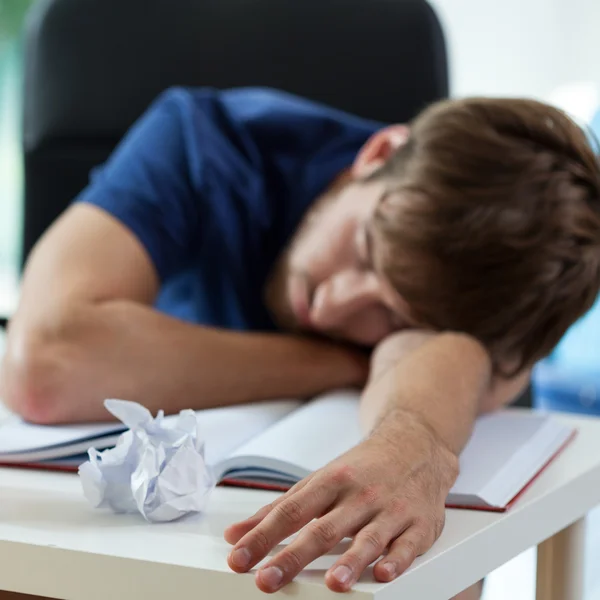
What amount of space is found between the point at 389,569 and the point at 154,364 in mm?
513

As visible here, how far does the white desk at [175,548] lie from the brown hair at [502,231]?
0.95ft

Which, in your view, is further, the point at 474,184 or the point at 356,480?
the point at 474,184

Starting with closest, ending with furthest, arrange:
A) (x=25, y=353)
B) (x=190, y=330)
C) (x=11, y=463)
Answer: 1. (x=11, y=463)
2. (x=25, y=353)
3. (x=190, y=330)

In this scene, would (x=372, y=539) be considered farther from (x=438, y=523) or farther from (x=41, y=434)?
(x=41, y=434)

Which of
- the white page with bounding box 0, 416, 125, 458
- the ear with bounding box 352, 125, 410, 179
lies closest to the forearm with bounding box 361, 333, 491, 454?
the white page with bounding box 0, 416, 125, 458

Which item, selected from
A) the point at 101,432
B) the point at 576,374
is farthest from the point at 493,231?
the point at 576,374

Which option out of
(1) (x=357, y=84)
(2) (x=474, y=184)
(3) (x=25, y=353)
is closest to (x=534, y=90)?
(1) (x=357, y=84)

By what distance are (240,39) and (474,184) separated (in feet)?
2.25

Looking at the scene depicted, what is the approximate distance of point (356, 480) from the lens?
1.84 ft

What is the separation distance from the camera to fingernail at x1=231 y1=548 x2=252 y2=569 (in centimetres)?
49

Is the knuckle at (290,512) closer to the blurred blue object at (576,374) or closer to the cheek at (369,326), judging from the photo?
the cheek at (369,326)

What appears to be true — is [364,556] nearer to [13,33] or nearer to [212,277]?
[212,277]

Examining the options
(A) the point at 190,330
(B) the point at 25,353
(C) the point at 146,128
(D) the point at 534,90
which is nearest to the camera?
(B) the point at 25,353

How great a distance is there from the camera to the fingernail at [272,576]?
1.55 feet
